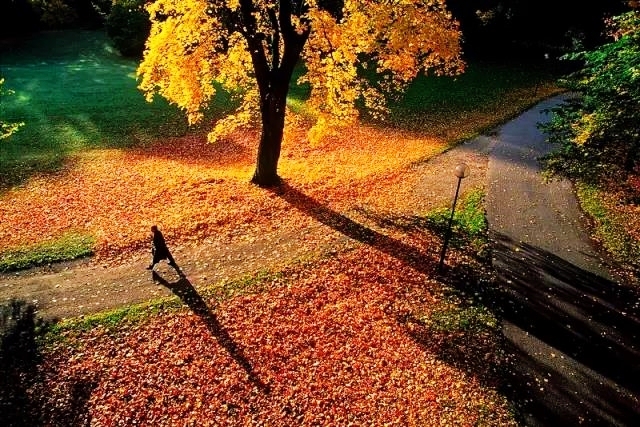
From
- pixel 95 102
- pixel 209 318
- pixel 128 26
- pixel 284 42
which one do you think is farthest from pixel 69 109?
pixel 209 318

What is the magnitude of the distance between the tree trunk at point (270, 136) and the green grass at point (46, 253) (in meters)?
6.10

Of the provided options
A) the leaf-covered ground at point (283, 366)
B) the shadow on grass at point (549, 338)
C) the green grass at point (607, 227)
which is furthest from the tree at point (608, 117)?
the leaf-covered ground at point (283, 366)

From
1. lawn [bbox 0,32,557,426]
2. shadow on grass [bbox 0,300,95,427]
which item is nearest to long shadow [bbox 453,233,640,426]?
lawn [bbox 0,32,557,426]

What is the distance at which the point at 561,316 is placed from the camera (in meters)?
9.66

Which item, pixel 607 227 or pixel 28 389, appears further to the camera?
pixel 607 227

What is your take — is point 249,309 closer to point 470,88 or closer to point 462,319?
point 462,319

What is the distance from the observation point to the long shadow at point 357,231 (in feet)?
Answer: 38.0

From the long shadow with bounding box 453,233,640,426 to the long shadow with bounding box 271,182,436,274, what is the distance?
1886 mm

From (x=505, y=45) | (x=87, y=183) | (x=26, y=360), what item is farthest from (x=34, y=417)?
(x=505, y=45)

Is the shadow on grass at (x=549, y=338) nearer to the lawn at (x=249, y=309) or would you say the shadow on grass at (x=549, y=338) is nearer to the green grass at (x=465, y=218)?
the lawn at (x=249, y=309)

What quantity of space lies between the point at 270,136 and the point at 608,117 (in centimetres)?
1017

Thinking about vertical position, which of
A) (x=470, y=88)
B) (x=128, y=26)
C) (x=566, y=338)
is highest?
(x=128, y=26)

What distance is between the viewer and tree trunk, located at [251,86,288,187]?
45.1ft

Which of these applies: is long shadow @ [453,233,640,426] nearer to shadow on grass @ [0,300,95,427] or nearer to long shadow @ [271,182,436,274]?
long shadow @ [271,182,436,274]
